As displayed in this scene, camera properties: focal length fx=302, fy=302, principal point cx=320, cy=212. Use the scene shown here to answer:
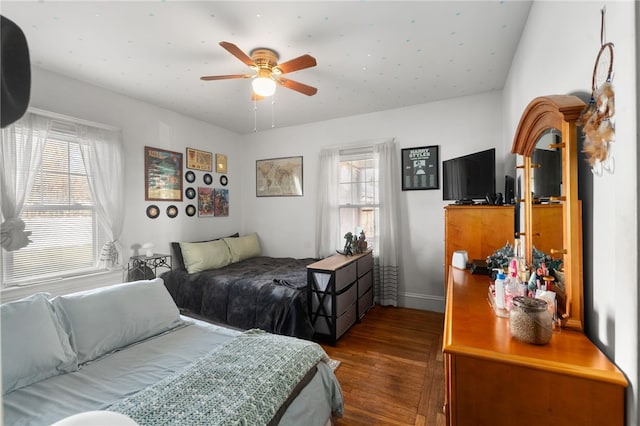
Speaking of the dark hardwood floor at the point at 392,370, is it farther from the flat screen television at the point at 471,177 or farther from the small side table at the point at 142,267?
the small side table at the point at 142,267

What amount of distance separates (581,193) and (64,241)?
12.5 feet

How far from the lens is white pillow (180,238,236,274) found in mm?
3564

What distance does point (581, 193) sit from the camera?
1242 millimetres

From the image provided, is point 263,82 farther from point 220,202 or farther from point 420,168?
point 220,202

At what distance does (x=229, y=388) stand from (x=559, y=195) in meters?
1.67

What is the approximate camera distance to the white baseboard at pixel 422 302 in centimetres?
361

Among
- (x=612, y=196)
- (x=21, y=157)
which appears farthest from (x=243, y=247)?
(x=612, y=196)

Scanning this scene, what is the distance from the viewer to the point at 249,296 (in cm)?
301

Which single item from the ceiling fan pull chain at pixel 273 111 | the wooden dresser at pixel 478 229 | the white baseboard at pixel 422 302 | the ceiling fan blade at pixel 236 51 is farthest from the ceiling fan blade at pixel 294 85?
the white baseboard at pixel 422 302

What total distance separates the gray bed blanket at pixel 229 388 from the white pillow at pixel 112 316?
547mm

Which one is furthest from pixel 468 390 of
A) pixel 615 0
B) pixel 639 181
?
pixel 615 0

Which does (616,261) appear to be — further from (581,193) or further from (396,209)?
(396,209)

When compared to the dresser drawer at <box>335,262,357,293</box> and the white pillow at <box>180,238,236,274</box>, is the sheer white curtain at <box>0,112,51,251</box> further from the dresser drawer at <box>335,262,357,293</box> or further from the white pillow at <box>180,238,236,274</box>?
the dresser drawer at <box>335,262,357,293</box>

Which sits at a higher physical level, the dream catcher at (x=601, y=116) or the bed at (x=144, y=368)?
the dream catcher at (x=601, y=116)
